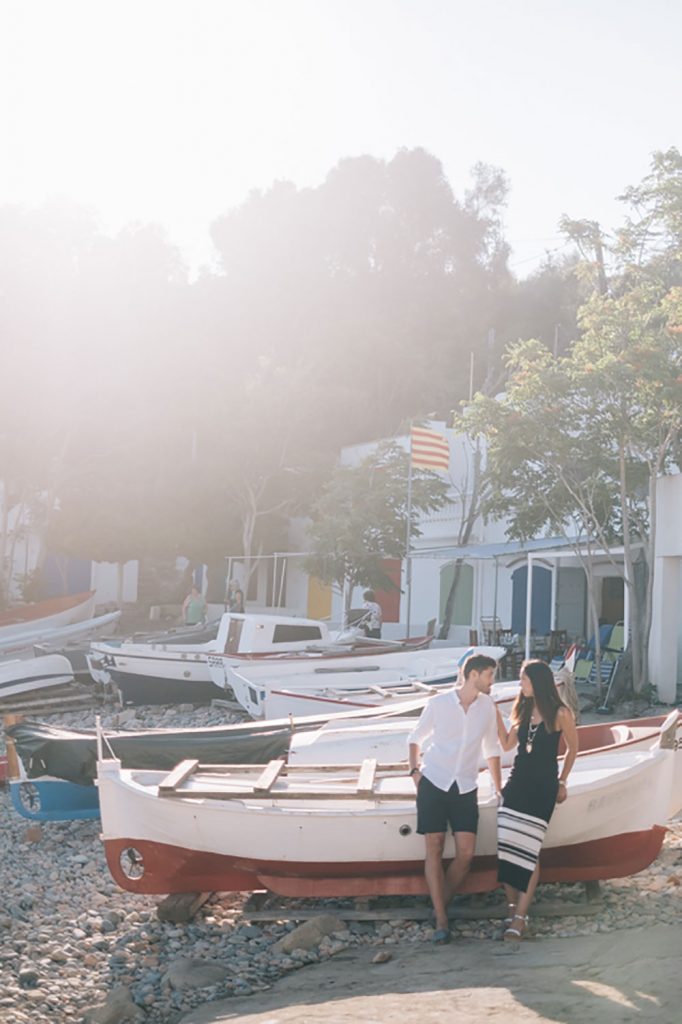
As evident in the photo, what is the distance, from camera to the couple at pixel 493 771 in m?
7.13

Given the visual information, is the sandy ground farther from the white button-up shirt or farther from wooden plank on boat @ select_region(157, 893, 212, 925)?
wooden plank on boat @ select_region(157, 893, 212, 925)

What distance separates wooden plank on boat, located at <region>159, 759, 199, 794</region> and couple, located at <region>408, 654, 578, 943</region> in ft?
6.05

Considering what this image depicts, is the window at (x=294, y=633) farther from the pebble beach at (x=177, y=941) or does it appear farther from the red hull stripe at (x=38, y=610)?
the red hull stripe at (x=38, y=610)

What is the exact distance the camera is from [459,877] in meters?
7.59

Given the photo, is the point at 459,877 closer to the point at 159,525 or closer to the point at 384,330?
the point at 159,525

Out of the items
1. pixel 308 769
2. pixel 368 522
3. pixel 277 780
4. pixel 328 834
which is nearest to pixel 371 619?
pixel 368 522

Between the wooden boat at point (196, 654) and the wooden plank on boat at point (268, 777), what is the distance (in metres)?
10.9

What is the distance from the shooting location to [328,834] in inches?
315

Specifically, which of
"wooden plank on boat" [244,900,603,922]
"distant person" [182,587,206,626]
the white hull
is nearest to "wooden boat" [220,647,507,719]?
"distant person" [182,587,206,626]

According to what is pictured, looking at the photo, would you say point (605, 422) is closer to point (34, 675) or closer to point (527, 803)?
point (527, 803)

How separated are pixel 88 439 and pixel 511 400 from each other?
71.5 ft

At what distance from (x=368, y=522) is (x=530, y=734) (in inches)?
726


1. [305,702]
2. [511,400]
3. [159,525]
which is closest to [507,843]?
[305,702]

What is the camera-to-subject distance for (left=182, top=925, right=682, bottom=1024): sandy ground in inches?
234
